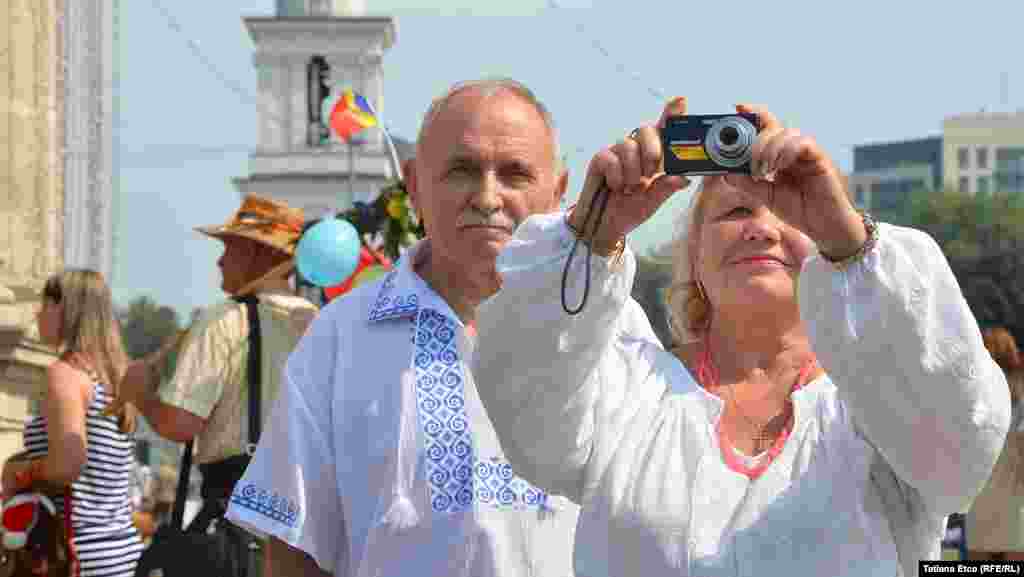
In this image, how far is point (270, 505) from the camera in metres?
3.91

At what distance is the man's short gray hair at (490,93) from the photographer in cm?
404

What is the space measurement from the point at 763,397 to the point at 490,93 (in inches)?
40.6

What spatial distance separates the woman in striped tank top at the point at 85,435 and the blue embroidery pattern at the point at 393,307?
9.34ft

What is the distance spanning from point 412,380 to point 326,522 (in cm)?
31

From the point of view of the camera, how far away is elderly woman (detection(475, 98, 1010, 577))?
2.83m

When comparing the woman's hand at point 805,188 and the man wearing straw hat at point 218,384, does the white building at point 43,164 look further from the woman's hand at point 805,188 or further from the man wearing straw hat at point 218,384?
the woman's hand at point 805,188

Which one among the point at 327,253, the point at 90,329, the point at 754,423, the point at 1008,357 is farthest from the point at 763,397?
the point at 1008,357

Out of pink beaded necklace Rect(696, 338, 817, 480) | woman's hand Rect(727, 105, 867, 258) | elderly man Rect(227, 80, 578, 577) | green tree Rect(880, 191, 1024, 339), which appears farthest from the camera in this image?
green tree Rect(880, 191, 1024, 339)

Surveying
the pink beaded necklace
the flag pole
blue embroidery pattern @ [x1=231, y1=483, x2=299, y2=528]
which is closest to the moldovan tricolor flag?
the flag pole

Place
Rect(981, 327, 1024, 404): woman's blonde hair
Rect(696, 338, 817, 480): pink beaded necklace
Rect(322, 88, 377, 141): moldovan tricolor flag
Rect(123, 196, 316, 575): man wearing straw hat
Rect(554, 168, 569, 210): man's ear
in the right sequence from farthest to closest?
Rect(322, 88, 377, 141): moldovan tricolor flag < Rect(981, 327, 1024, 404): woman's blonde hair < Rect(123, 196, 316, 575): man wearing straw hat < Rect(554, 168, 569, 210): man's ear < Rect(696, 338, 817, 480): pink beaded necklace

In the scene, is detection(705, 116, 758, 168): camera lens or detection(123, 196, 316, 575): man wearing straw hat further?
detection(123, 196, 316, 575): man wearing straw hat

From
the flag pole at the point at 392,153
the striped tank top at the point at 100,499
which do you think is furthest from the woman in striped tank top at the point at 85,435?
the flag pole at the point at 392,153

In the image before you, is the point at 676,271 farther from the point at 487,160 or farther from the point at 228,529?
the point at 228,529

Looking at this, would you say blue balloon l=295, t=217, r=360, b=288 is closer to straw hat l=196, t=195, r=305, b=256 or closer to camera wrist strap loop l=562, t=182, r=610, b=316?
straw hat l=196, t=195, r=305, b=256
